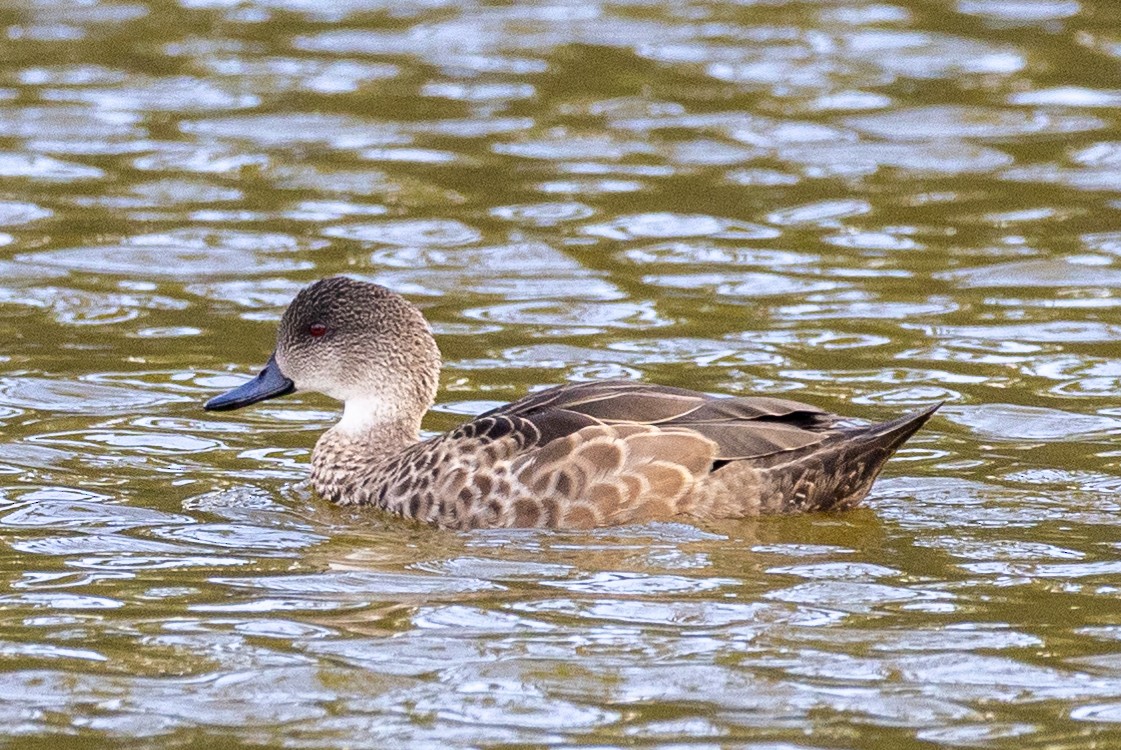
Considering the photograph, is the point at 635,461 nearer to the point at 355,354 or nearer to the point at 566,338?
the point at 355,354

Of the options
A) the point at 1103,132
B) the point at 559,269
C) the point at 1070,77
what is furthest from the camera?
the point at 1070,77

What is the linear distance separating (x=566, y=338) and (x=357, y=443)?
7.27ft

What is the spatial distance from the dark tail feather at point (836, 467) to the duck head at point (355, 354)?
1.64 m

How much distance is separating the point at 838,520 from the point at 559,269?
4.20 m

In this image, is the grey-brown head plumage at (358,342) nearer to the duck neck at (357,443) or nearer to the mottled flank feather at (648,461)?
the duck neck at (357,443)

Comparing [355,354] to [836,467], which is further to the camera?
[355,354]

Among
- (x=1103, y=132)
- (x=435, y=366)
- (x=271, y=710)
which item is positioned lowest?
(x=271, y=710)

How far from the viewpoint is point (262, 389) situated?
8.98 m

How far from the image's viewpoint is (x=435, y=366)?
898 cm

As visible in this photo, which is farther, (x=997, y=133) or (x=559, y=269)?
(x=997, y=133)

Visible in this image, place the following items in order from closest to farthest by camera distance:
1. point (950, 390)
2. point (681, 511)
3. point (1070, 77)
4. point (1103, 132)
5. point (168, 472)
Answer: point (681, 511)
point (168, 472)
point (950, 390)
point (1103, 132)
point (1070, 77)

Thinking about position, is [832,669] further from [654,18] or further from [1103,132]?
[654,18]

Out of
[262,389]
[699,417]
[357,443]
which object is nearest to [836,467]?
[699,417]

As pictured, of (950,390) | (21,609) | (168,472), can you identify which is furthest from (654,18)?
(21,609)
